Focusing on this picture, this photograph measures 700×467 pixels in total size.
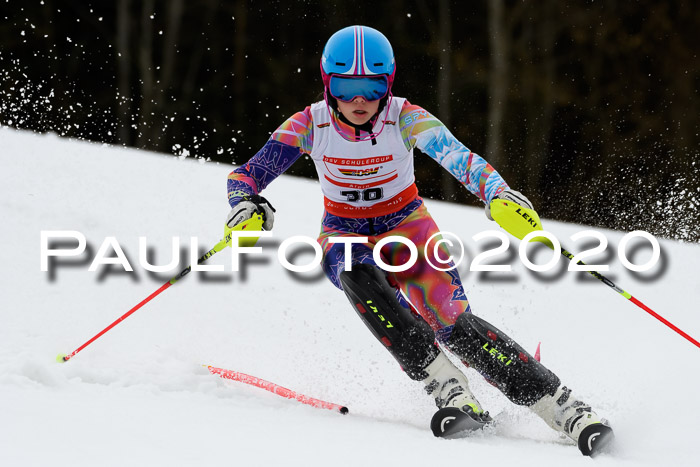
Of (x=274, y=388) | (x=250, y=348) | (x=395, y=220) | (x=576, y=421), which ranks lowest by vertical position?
(x=250, y=348)

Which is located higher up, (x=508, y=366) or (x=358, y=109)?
(x=358, y=109)

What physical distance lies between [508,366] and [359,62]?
128 cm

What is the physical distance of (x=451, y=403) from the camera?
111 inches

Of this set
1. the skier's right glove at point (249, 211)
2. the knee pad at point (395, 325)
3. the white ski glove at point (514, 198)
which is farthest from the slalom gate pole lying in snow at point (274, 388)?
the white ski glove at point (514, 198)

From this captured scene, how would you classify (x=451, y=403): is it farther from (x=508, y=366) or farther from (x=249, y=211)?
(x=249, y=211)

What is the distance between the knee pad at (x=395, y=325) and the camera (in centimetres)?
286

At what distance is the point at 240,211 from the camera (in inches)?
123

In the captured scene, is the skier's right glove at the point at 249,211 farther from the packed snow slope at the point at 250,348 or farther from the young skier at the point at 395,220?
the packed snow slope at the point at 250,348

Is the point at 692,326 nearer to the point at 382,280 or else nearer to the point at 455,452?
the point at 382,280

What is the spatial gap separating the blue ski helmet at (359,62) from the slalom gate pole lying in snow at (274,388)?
1175 mm

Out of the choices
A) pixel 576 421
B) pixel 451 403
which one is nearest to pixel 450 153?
pixel 451 403

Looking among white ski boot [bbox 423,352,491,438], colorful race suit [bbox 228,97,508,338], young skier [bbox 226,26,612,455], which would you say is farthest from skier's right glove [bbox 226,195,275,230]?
white ski boot [bbox 423,352,491,438]

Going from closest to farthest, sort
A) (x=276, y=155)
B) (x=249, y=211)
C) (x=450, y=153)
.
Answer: (x=249, y=211)
(x=450, y=153)
(x=276, y=155)

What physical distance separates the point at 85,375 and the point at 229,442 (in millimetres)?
917
